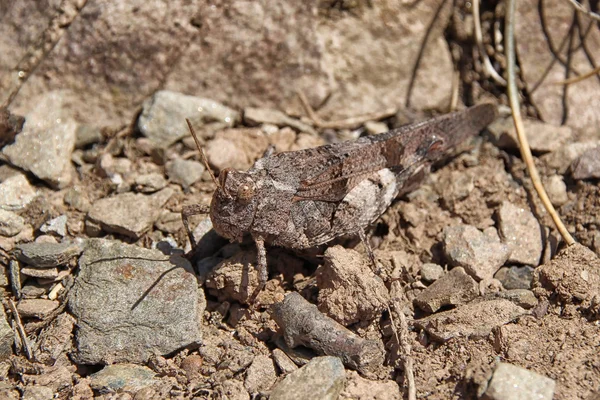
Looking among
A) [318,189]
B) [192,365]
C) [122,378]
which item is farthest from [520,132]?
[122,378]

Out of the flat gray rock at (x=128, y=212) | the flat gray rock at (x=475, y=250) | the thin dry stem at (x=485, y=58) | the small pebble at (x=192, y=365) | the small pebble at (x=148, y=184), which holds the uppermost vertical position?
the thin dry stem at (x=485, y=58)

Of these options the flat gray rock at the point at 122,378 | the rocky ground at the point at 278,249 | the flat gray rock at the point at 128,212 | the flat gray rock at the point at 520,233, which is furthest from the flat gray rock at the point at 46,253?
the flat gray rock at the point at 520,233

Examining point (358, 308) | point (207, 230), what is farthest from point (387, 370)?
point (207, 230)

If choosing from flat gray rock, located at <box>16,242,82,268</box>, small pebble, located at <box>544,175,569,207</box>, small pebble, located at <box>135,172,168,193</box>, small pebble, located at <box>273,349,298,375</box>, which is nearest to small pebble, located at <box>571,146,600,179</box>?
small pebble, located at <box>544,175,569,207</box>

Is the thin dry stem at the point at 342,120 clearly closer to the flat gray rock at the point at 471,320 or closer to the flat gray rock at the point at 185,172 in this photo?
the flat gray rock at the point at 185,172

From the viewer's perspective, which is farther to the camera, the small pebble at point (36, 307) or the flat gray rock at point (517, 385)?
the small pebble at point (36, 307)

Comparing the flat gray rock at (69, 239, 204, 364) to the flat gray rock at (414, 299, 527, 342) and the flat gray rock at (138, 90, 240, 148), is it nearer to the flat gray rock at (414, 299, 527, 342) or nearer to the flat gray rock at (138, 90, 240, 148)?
the flat gray rock at (138, 90, 240, 148)
